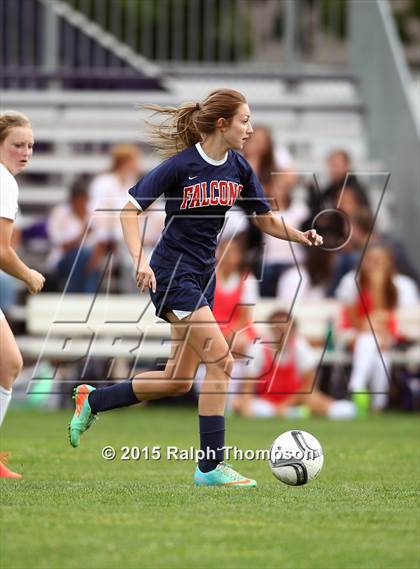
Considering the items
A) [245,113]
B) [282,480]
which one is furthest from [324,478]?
[245,113]

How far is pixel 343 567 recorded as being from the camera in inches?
190

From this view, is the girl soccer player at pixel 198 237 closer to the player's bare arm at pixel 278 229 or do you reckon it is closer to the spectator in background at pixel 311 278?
the player's bare arm at pixel 278 229

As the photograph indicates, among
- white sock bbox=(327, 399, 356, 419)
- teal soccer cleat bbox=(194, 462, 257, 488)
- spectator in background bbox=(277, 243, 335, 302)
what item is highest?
teal soccer cleat bbox=(194, 462, 257, 488)

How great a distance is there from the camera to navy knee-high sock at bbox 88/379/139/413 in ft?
25.2

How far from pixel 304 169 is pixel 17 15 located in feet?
16.1

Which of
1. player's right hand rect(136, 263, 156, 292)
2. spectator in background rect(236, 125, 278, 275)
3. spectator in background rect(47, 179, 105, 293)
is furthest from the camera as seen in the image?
spectator in background rect(47, 179, 105, 293)

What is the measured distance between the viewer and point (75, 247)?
49.1 ft

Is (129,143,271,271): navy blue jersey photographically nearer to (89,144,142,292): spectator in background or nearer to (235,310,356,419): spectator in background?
(235,310,356,419): spectator in background

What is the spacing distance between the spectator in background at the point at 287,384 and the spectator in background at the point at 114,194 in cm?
221

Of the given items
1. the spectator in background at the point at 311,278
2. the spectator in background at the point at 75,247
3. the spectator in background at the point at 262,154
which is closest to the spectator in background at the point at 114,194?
the spectator in background at the point at 75,247

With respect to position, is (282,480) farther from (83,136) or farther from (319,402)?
(83,136)

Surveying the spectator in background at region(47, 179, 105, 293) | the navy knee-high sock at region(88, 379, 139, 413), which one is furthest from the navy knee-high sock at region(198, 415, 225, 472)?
the spectator in background at region(47, 179, 105, 293)

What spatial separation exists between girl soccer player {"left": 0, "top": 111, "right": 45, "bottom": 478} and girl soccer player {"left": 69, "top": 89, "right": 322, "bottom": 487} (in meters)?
0.61

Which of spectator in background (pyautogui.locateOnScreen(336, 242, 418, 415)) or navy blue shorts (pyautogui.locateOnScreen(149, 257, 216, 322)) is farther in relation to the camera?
spectator in background (pyautogui.locateOnScreen(336, 242, 418, 415))
